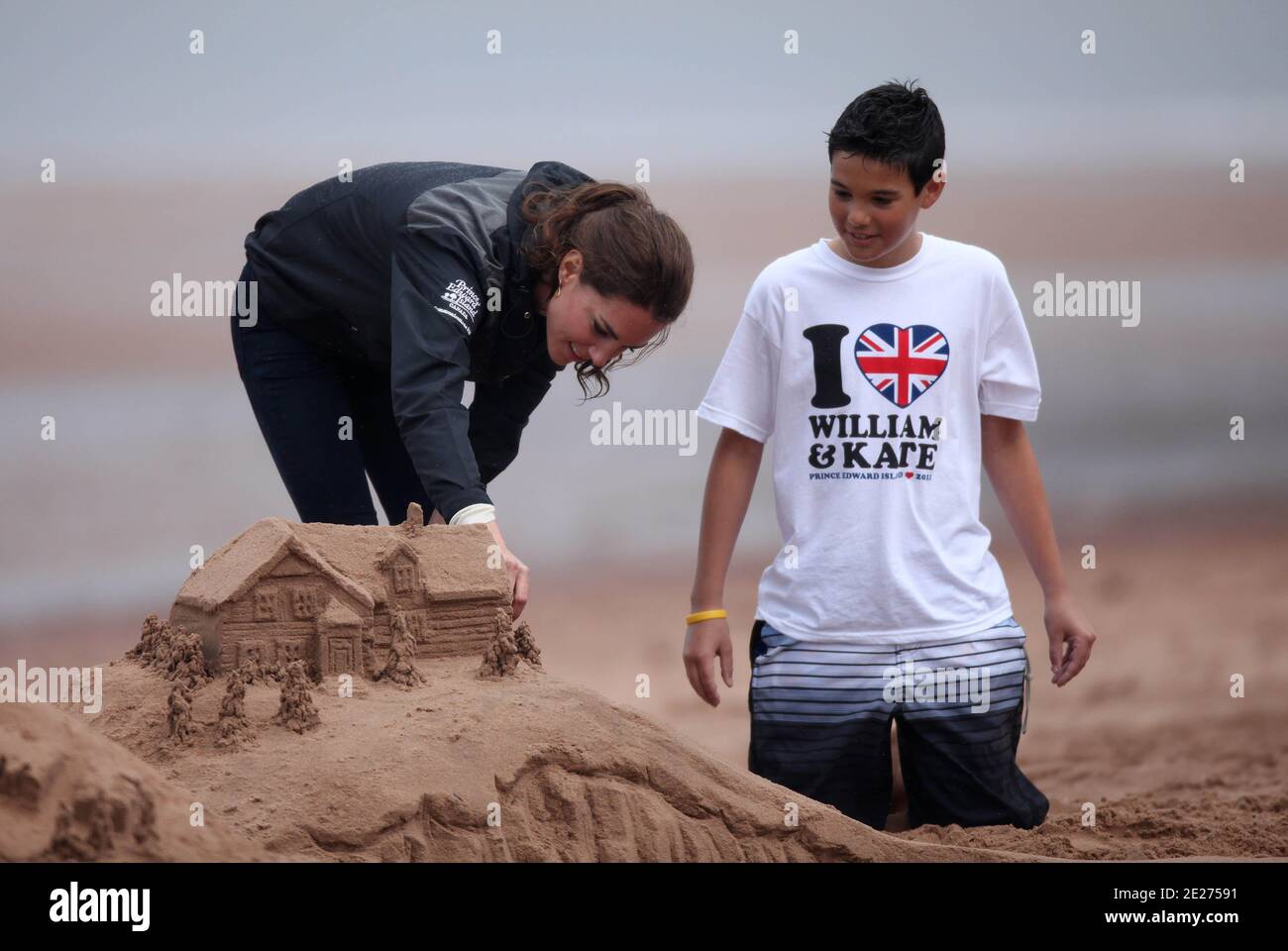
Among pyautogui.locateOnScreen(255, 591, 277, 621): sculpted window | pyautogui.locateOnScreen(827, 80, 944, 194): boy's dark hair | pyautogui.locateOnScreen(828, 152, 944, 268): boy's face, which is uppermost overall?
pyautogui.locateOnScreen(827, 80, 944, 194): boy's dark hair

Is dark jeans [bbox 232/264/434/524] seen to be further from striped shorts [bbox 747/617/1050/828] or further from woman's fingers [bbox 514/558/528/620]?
striped shorts [bbox 747/617/1050/828]

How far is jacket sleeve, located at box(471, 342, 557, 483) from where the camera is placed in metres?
3.98

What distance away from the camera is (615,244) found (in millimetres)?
3441

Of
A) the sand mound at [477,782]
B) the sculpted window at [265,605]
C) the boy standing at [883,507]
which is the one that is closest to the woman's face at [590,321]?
the boy standing at [883,507]

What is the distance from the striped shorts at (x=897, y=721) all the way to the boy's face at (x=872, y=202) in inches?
40.7

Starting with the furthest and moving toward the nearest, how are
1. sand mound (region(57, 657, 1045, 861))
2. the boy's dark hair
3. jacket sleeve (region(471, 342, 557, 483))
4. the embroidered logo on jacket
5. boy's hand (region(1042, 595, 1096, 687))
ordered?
jacket sleeve (region(471, 342, 557, 483))
boy's hand (region(1042, 595, 1096, 687))
the boy's dark hair
the embroidered logo on jacket
sand mound (region(57, 657, 1045, 861))

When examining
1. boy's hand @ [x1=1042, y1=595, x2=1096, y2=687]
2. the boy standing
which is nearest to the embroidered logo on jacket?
the boy standing

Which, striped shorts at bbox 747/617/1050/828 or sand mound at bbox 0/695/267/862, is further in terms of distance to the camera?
striped shorts at bbox 747/617/1050/828

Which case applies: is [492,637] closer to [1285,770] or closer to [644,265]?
[644,265]

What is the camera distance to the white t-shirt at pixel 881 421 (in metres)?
3.65

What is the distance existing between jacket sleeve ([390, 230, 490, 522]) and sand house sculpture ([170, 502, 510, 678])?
0.14 metres

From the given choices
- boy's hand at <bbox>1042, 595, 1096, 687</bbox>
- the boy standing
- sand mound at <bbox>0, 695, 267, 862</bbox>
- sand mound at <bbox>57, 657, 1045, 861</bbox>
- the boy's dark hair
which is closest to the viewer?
sand mound at <bbox>0, 695, 267, 862</bbox>

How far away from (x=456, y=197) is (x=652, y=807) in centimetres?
155
